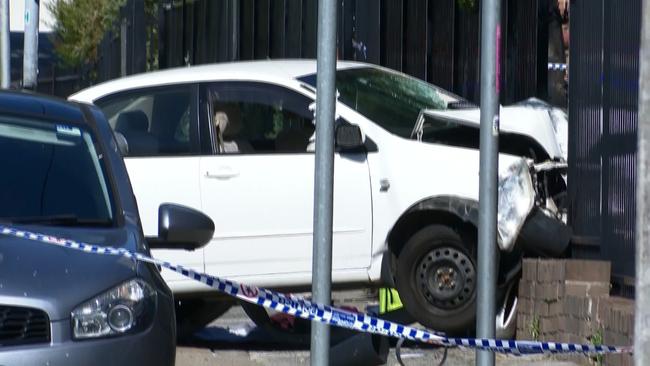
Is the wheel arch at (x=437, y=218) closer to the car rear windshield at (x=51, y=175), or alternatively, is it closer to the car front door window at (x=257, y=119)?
the car front door window at (x=257, y=119)

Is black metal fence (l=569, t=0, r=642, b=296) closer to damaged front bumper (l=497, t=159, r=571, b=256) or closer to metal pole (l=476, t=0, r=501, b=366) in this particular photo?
damaged front bumper (l=497, t=159, r=571, b=256)

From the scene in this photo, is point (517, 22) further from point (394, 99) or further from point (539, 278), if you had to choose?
point (539, 278)

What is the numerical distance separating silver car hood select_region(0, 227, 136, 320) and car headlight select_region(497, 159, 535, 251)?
3565 millimetres

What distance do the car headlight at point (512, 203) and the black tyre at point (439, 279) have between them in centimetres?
24

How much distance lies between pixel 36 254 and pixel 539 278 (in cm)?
419

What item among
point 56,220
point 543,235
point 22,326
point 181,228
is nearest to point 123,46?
point 543,235

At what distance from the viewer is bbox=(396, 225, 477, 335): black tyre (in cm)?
850

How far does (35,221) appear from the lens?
577 centimetres

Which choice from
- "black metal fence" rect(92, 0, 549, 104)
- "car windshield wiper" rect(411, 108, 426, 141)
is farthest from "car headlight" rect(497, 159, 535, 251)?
"black metal fence" rect(92, 0, 549, 104)

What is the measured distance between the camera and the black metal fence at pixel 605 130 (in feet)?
27.1

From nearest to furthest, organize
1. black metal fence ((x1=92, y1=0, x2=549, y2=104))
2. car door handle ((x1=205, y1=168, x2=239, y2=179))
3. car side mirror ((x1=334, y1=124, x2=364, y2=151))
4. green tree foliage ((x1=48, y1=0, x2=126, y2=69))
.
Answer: car side mirror ((x1=334, y1=124, x2=364, y2=151))
car door handle ((x1=205, y1=168, x2=239, y2=179))
black metal fence ((x1=92, y1=0, x2=549, y2=104))
green tree foliage ((x1=48, y1=0, x2=126, y2=69))

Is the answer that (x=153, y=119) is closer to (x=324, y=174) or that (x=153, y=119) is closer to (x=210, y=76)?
(x=210, y=76)

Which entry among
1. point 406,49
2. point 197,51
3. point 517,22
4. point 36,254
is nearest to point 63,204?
point 36,254

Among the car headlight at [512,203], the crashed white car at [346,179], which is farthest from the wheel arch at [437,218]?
the car headlight at [512,203]
